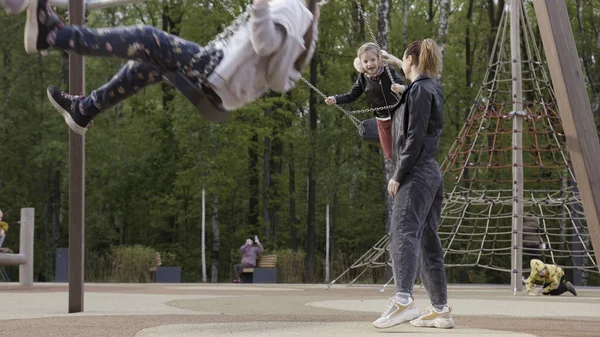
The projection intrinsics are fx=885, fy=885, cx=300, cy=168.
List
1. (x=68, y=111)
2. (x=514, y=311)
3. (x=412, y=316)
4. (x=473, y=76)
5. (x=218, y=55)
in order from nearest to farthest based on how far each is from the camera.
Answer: (x=218, y=55) < (x=68, y=111) < (x=412, y=316) < (x=514, y=311) < (x=473, y=76)

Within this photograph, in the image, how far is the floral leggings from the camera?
429 centimetres

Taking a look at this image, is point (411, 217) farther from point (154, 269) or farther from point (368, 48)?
point (154, 269)

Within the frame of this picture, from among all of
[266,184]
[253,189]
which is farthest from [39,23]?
[253,189]

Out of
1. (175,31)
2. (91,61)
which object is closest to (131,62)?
(175,31)

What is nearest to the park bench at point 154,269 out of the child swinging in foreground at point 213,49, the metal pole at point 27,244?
the metal pole at point 27,244

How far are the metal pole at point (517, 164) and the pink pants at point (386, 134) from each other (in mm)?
6027

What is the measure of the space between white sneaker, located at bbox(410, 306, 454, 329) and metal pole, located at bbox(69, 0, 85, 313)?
9.12 ft

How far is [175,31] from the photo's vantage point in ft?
81.6

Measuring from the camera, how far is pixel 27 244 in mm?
12414

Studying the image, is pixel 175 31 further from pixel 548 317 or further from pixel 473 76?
pixel 548 317

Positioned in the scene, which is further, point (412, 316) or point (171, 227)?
point (171, 227)

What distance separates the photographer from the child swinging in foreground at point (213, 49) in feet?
14.1

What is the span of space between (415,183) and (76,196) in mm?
2967

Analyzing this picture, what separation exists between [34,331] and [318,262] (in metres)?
18.1
